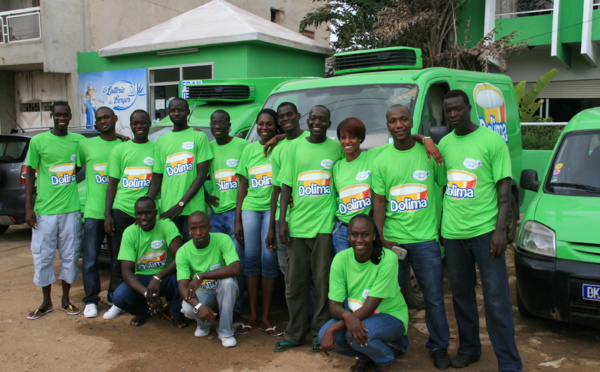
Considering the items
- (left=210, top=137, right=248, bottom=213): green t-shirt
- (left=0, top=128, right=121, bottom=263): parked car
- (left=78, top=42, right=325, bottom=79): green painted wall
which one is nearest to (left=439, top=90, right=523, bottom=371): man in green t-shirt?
(left=210, top=137, right=248, bottom=213): green t-shirt

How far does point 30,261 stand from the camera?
718cm

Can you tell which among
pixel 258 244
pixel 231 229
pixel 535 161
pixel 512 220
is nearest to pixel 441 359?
pixel 258 244

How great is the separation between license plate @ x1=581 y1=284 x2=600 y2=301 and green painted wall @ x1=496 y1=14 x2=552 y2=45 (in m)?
11.0

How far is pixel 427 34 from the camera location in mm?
13031

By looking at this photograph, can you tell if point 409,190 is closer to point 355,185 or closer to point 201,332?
point 355,185

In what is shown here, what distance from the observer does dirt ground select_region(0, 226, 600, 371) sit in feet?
12.7

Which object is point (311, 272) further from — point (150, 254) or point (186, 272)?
point (150, 254)

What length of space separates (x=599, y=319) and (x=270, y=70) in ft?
36.8

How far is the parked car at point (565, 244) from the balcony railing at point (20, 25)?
1523 cm

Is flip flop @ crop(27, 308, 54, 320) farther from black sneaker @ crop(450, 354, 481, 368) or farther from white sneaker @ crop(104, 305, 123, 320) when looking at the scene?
black sneaker @ crop(450, 354, 481, 368)

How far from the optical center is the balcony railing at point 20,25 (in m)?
15.6

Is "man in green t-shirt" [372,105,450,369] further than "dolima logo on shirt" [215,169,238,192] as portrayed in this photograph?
No

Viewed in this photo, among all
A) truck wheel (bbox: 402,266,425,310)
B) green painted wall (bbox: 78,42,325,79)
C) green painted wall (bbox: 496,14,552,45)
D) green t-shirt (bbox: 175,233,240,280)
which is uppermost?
green painted wall (bbox: 496,14,552,45)

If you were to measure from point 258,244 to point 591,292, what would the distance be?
2.55 meters
